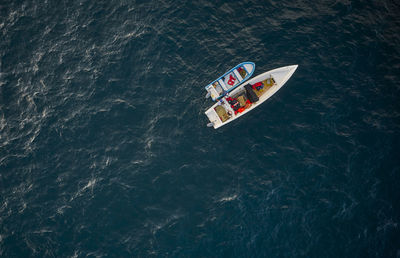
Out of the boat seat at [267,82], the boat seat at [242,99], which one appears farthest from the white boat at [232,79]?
the boat seat at [267,82]

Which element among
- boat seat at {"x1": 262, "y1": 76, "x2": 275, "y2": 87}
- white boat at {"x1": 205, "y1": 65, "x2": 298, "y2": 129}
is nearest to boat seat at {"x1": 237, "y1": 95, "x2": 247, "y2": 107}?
white boat at {"x1": 205, "y1": 65, "x2": 298, "y2": 129}

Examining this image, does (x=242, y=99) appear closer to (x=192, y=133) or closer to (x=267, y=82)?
(x=267, y=82)

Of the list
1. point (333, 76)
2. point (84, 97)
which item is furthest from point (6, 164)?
point (333, 76)

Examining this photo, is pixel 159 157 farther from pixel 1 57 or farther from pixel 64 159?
pixel 1 57

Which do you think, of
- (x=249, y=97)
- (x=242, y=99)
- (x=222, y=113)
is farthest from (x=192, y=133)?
(x=249, y=97)

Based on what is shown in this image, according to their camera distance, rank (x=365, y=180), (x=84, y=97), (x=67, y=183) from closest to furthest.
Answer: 1. (x=365, y=180)
2. (x=67, y=183)
3. (x=84, y=97)

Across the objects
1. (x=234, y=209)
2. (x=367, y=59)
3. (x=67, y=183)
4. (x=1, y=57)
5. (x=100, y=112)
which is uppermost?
(x=1, y=57)

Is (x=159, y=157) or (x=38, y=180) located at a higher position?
(x=38, y=180)
